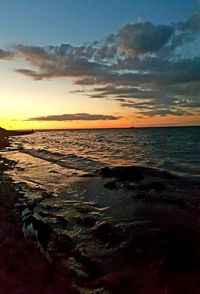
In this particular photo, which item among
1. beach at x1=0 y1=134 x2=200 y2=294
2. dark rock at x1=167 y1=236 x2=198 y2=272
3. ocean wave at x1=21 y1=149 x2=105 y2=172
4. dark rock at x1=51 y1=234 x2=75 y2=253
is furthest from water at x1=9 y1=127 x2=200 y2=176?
dark rock at x1=51 y1=234 x2=75 y2=253

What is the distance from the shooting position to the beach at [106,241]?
25.9ft

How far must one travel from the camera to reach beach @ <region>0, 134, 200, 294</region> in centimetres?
789

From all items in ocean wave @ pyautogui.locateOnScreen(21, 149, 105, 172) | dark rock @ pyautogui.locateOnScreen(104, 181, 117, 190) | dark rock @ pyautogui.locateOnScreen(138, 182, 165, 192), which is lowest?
ocean wave @ pyautogui.locateOnScreen(21, 149, 105, 172)

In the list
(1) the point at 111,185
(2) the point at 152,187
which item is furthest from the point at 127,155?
(2) the point at 152,187

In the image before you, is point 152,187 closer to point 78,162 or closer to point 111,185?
point 111,185

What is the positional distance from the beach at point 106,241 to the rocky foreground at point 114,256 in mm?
24

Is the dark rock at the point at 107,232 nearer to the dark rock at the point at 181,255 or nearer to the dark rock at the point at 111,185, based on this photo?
the dark rock at the point at 181,255

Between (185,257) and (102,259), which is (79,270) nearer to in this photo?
(102,259)

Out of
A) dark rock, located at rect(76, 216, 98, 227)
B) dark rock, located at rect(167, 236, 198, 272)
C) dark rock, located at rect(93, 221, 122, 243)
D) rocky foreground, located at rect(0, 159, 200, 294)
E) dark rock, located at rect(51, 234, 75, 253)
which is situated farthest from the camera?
dark rock, located at rect(76, 216, 98, 227)

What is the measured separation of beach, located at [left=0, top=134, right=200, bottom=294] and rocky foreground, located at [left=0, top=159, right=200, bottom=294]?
0.02 m

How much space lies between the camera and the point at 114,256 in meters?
9.60

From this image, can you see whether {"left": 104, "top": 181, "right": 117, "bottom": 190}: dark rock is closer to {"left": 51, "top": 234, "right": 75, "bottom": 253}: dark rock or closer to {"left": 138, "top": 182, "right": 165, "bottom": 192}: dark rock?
{"left": 138, "top": 182, "right": 165, "bottom": 192}: dark rock

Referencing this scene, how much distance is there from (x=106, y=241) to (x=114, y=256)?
130 cm

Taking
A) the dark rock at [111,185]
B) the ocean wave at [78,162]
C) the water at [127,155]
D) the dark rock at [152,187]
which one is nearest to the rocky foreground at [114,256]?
the dark rock at [152,187]
